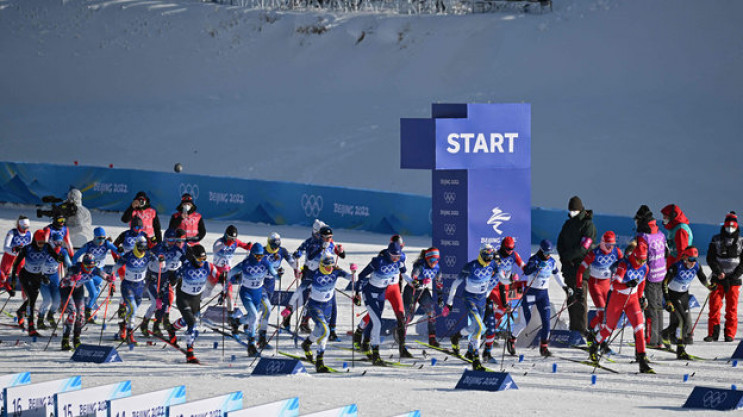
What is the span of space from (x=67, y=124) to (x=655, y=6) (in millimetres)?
24538

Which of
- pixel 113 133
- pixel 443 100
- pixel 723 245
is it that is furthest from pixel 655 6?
pixel 723 245

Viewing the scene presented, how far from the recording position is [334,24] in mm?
53969

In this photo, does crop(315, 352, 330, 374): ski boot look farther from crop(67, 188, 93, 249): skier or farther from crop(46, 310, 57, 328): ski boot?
crop(67, 188, 93, 249): skier

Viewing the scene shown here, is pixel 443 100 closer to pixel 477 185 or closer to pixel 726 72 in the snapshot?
pixel 726 72

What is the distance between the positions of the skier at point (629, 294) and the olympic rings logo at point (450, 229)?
3006mm

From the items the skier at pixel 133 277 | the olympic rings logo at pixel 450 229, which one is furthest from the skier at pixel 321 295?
the skier at pixel 133 277

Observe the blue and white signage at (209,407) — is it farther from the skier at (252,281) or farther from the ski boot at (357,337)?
the ski boot at (357,337)

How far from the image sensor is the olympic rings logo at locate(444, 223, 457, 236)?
20188 mm

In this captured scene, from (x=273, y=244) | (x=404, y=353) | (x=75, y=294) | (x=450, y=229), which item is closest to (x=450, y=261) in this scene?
(x=450, y=229)

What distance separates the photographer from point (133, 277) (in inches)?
768

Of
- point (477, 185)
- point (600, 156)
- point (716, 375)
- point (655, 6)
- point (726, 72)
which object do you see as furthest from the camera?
point (655, 6)

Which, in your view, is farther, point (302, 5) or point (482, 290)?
point (302, 5)

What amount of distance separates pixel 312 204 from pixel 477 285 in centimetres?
1620

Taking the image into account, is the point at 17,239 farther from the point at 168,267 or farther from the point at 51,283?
the point at 168,267
